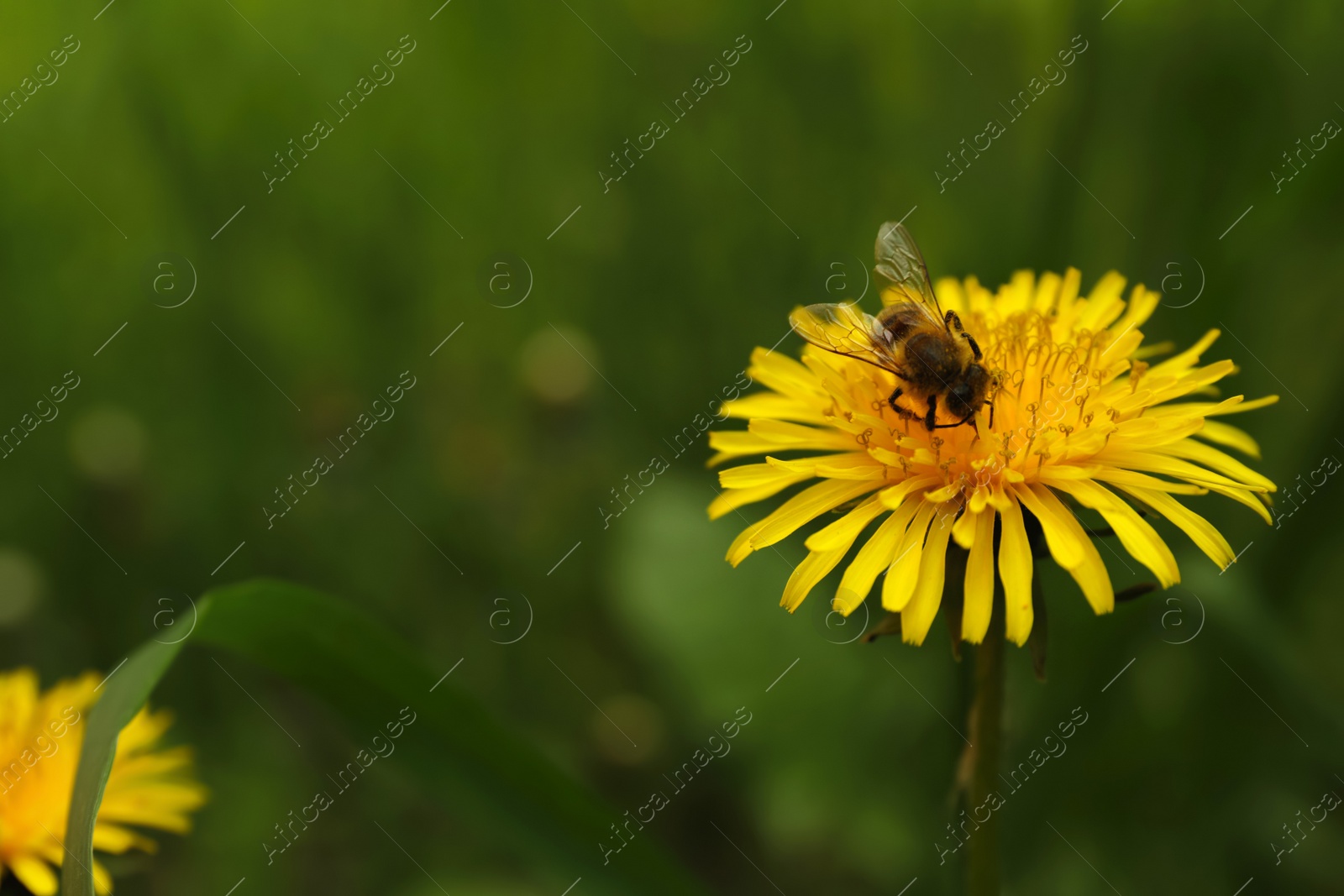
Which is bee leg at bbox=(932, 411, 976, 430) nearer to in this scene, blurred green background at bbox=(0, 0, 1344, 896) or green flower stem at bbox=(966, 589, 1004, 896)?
green flower stem at bbox=(966, 589, 1004, 896)

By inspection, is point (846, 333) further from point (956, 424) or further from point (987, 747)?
point (987, 747)

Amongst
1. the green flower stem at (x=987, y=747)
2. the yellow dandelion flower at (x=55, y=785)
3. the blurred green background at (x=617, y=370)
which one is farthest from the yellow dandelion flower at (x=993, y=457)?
the yellow dandelion flower at (x=55, y=785)

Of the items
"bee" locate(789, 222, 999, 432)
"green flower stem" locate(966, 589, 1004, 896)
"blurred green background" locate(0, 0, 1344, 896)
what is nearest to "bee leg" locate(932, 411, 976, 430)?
"bee" locate(789, 222, 999, 432)

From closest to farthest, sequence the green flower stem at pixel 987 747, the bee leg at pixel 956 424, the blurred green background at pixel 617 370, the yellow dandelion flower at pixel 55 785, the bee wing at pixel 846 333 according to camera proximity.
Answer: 1. the green flower stem at pixel 987 747
2. the bee leg at pixel 956 424
3. the bee wing at pixel 846 333
4. the yellow dandelion flower at pixel 55 785
5. the blurred green background at pixel 617 370

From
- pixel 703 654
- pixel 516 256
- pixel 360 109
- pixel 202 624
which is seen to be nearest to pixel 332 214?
pixel 360 109

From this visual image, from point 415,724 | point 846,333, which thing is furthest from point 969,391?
point 415,724

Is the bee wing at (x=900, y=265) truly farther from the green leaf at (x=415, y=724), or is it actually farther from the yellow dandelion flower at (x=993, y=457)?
the green leaf at (x=415, y=724)

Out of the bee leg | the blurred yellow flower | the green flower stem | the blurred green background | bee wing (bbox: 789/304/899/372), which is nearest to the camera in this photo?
the blurred yellow flower
